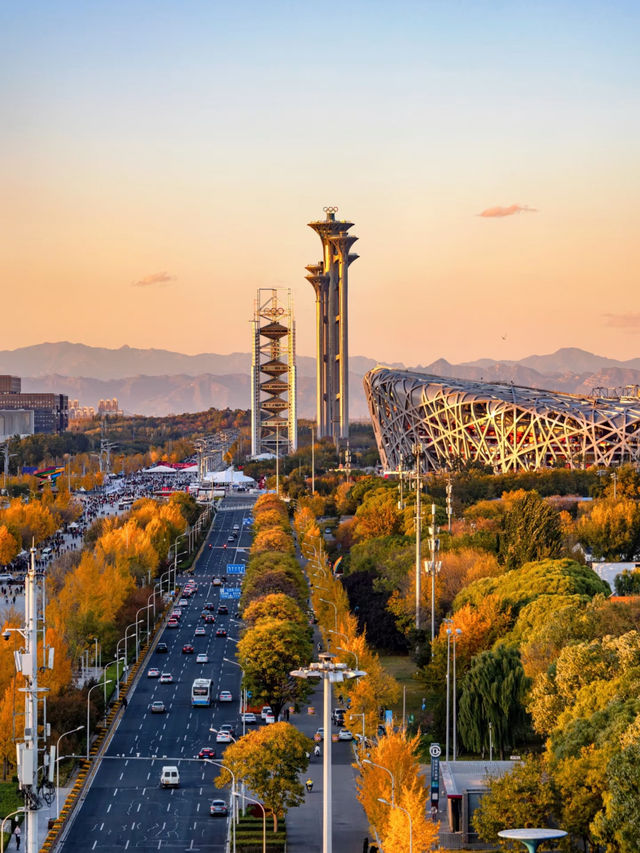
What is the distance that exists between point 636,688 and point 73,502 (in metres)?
115

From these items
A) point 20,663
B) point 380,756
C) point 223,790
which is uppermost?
point 20,663

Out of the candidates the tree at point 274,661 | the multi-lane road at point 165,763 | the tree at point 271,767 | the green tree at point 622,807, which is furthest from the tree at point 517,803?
the tree at point 274,661

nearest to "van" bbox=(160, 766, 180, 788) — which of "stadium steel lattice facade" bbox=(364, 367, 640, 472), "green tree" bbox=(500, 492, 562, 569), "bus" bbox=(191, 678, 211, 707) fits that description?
"bus" bbox=(191, 678, 211, 707)

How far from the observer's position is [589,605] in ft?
189

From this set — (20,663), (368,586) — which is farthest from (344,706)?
(20,663)

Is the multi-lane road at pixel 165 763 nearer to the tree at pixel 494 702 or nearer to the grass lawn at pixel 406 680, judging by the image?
the grass lawn at pixel 406 680

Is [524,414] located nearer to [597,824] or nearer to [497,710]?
[497,710]

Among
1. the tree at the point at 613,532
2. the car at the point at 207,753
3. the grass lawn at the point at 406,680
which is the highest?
the tree at the point at 613,532

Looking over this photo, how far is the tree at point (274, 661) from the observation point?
60031mm

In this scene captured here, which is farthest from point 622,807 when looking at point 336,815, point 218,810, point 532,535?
point 532,535

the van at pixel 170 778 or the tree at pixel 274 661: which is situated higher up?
the tree at pixel 274 661

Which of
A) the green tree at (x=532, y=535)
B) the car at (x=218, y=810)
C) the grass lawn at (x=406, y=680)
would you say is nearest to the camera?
the car at (x=218, y=810)

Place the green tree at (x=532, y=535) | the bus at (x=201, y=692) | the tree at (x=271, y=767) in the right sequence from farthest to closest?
the green tree at (x=532, y=535), the bus at (x=201, y=692), the tree at (x=271, y=767)

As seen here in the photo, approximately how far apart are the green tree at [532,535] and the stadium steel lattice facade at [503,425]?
56.3 metres
